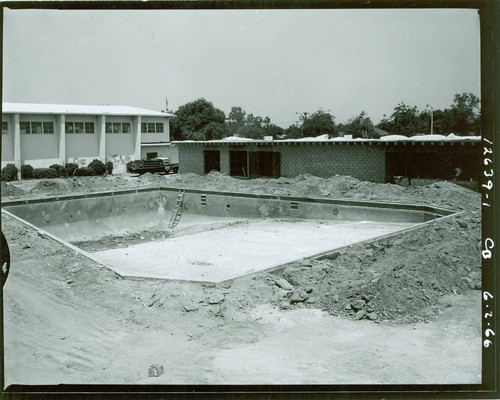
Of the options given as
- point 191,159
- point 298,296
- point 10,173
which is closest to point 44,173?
point 10,173

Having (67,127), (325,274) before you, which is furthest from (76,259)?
(67,127)

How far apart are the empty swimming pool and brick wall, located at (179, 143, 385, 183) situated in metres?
6.13

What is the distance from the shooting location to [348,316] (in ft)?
28.9

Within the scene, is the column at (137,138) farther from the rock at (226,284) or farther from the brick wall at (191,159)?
the rock at (226,284)

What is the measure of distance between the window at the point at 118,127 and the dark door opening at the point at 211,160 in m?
9.97

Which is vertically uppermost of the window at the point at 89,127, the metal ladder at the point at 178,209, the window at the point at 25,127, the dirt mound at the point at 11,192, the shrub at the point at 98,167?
the window at the point at 89,127

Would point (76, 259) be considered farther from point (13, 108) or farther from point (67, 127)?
point (67, 127)

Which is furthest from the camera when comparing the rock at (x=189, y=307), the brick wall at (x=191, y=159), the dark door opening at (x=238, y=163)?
the brick wall at (x=191, y=159)

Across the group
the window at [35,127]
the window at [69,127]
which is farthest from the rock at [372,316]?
the window at [69,127]

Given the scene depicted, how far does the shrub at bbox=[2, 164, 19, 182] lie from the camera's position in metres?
30.4

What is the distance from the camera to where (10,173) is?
102ft

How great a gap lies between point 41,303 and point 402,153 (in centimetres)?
1863

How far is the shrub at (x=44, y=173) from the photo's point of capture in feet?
107

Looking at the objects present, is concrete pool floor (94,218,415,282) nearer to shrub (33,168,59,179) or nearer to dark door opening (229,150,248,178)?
dark door opening (229,150,248,178)
